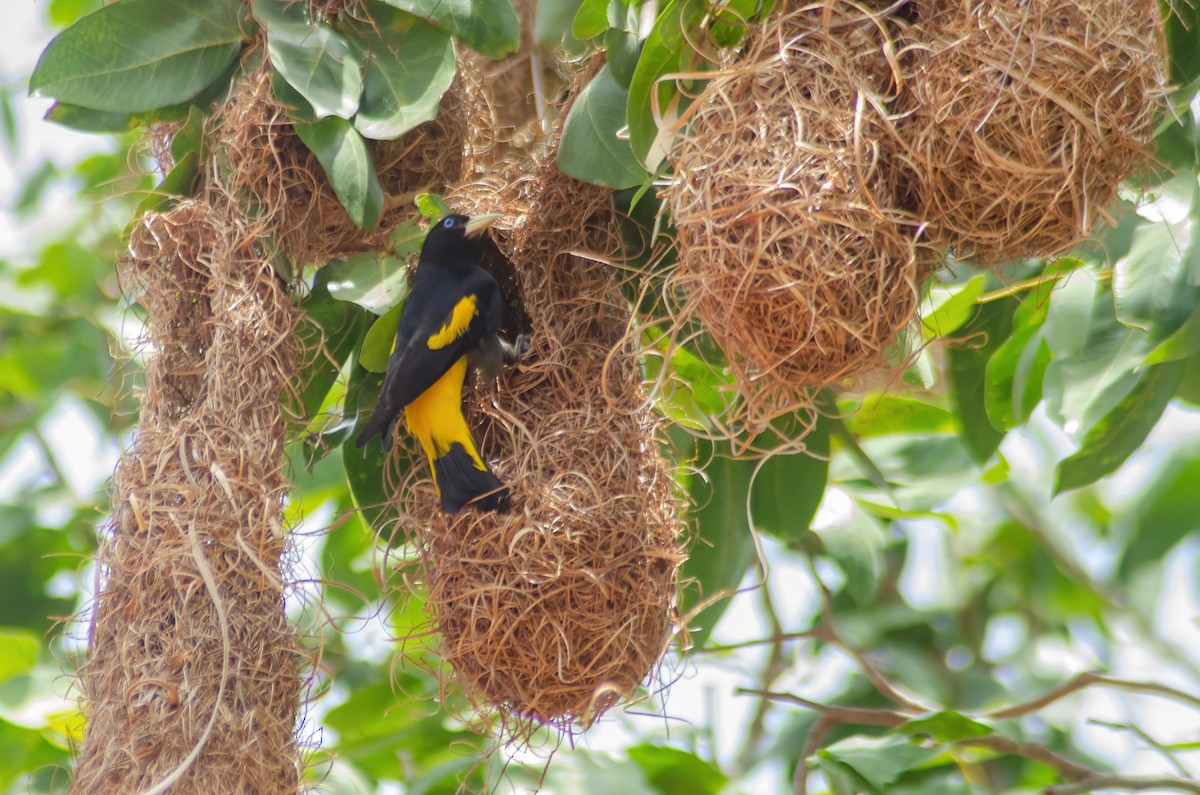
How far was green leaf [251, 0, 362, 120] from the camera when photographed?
2219 millimetres

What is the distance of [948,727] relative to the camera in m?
2.58

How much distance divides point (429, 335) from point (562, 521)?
1.38ft

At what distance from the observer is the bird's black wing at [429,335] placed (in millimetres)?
2297

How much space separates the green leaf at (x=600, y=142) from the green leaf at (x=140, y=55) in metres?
0.71

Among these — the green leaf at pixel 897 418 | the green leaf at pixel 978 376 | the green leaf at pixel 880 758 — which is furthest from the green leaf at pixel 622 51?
the green leaf at pixel 880 758

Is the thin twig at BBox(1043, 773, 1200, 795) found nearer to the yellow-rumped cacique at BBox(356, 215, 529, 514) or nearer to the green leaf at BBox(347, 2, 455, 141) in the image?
the yellow-rumped cacique at BBox(356, 215, 529, 514)

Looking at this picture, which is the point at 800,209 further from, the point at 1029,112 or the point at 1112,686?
the point at 1112,686

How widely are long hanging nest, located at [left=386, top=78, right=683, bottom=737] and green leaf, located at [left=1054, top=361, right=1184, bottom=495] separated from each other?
776 mm

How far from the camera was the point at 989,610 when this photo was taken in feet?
14.3

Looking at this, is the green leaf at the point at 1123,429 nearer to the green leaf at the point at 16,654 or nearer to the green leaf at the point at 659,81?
the green leaf at the point at 659,81

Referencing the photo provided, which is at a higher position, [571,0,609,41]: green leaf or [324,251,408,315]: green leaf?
[571,0,609,41]: green leaf

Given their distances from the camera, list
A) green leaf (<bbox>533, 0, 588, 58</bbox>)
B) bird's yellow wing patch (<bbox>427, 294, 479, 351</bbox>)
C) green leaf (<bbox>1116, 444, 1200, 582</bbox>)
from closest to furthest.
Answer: bird's yellow wing patch (<bbox>427, 294, 479, 351</bbox>) < green leaf (<bbox>533, 0, 588, 58</bbox>) < green leaf (<bbox>1116, 444, 1200, 582</bbox>)

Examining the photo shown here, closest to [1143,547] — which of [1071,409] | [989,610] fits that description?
[989,610]

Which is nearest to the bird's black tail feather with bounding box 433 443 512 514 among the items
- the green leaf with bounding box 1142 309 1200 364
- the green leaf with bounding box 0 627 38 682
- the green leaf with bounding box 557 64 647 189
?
the green leaf with bounding box 557 64 647 189
